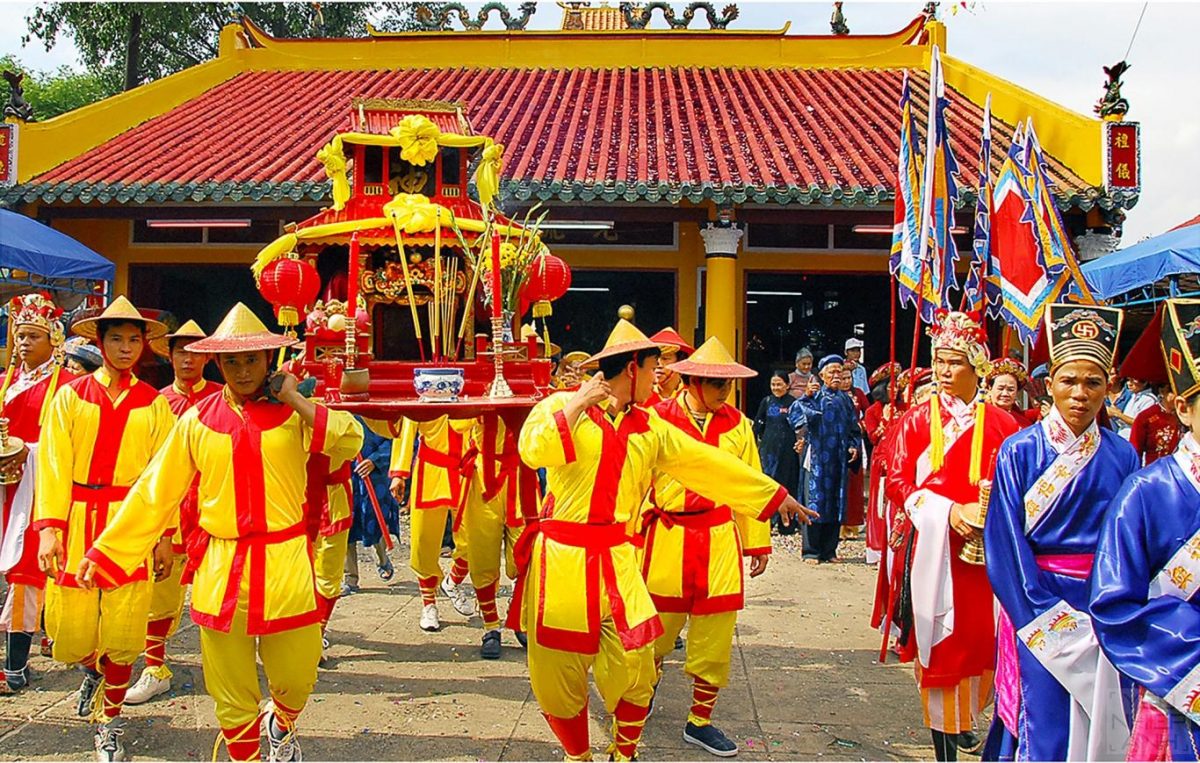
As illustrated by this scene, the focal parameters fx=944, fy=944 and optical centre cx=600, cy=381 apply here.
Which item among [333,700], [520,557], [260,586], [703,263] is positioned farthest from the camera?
[703,263]

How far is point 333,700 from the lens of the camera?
198 inches

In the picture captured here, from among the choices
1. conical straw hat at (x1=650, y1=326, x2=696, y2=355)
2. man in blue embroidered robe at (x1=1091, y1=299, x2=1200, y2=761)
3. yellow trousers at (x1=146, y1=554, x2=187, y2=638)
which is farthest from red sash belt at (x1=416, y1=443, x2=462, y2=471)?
man in blue embroidered robe at (x1=1091, y1=299, x2=1200, y2=761)

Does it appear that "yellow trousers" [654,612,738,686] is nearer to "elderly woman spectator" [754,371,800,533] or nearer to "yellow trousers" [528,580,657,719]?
"yellow trousers" [528,580,657,719]

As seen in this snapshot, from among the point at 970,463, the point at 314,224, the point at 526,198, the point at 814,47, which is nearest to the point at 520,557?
the point at 970,463

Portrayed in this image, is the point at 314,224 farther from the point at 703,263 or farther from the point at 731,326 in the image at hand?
the point at 703,263

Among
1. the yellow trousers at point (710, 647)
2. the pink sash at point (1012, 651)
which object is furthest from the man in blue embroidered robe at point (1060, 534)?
the yellow trousers at point (710, 647)

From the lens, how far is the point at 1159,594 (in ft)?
8.38

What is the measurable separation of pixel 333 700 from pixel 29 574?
1775 mm

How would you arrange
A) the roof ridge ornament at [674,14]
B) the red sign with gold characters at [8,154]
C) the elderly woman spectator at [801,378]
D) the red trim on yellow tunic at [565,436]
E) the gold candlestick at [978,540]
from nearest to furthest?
the red trim on yellow tunic at [565,436], the gold candlestick at [978,540], the elderly woman spectator at [801,378], the red sign with gold characters at [8,154], the roof ridge ornament at [674,14]

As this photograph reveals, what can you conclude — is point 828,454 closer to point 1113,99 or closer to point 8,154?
point 1113,99

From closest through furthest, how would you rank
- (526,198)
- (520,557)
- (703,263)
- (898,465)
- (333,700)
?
(520,557) < (898,465) < (333,700) < (526,198) < (703,263)

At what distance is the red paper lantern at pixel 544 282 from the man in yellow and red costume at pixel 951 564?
2577mm

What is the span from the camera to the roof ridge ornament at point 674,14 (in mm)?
13891

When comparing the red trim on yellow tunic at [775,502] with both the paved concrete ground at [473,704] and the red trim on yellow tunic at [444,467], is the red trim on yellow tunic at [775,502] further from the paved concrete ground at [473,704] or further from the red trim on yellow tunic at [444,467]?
the red trim on yellow tunic at [444,467]
